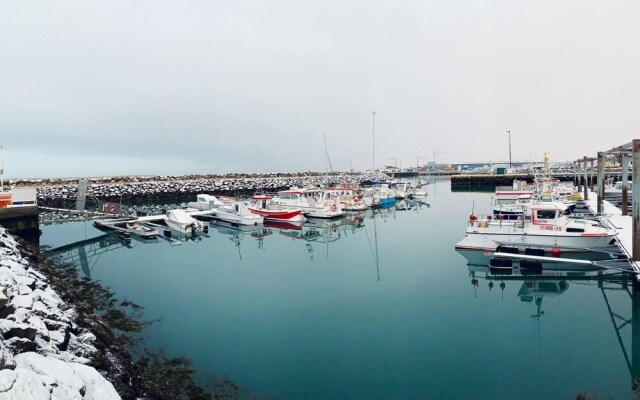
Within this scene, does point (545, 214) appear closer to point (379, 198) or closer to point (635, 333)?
point (635, 333)

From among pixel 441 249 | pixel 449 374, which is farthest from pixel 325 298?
pixel 441 249

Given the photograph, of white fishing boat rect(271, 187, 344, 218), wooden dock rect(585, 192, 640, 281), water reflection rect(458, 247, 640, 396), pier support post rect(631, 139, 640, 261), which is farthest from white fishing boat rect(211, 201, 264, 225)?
pier support post rect(631, 139, 640, 261)

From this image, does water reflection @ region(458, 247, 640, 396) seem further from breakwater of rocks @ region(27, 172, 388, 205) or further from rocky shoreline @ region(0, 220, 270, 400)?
breakwater of rocks @ region(27, 172, 388, 205)

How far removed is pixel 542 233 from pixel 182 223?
21836 millimetres

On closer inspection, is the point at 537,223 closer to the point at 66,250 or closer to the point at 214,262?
the point at 214,262

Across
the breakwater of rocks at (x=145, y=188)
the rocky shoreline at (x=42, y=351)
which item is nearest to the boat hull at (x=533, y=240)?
the rocky shoreline at (x=42, y=351)

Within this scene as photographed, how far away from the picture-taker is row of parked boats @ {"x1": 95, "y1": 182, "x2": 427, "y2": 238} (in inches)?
1082

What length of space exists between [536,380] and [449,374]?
5.71 ft

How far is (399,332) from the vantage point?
10.6 meters

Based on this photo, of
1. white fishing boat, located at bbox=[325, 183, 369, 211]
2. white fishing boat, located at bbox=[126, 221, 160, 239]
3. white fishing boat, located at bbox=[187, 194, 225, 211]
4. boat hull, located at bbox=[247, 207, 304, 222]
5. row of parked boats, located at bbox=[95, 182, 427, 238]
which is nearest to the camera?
white fishing boat, located at bbox=[126, 221, 160, 239]

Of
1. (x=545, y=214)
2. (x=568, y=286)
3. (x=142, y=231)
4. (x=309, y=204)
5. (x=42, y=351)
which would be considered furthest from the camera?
(x=309, y=204)

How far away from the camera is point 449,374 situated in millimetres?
8359

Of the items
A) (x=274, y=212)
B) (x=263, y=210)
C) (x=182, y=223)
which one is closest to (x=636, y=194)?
(x=182, y=223)

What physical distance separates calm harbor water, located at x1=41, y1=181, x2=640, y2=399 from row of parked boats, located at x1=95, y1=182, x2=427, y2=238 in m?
8.94
